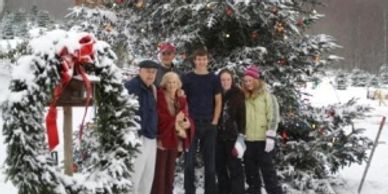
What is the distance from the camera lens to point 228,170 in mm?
6871

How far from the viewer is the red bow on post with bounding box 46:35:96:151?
3.77m

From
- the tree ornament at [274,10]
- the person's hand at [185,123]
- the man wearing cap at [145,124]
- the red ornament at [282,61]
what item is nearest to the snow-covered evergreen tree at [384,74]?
the red ornament at [282,61]

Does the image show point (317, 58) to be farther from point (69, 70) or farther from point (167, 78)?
point (69, 70)

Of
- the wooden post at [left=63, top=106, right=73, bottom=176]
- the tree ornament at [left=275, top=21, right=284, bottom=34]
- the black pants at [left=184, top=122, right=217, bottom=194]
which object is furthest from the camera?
the tree ornament at [left=275, top=21, right=284, bottom=34]

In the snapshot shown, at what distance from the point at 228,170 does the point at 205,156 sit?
564mm

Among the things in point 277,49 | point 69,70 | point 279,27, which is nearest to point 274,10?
point 279,27

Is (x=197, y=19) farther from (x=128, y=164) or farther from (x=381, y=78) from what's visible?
(x=381, y=78)

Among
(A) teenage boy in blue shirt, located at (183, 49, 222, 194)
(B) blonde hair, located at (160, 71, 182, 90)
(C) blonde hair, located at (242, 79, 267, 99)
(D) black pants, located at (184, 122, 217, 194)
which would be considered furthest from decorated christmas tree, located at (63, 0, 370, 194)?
(B) blonde hair, located at (160, 71, 182, 90)

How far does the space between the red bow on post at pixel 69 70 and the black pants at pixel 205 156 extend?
2.59 m

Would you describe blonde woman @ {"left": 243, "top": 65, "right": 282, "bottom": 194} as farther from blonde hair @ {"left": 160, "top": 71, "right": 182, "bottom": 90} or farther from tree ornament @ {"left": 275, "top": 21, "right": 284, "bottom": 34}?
tree ornament @ {"left": 275, "top": 21, "right": 284, "bottom": 34}

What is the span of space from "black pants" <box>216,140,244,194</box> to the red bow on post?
9.88 ft

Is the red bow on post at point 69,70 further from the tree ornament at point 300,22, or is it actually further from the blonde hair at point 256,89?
the tree ornament at point 300,22

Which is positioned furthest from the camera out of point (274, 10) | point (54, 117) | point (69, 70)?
point (274, 10)

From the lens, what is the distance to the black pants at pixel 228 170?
21.6ft
